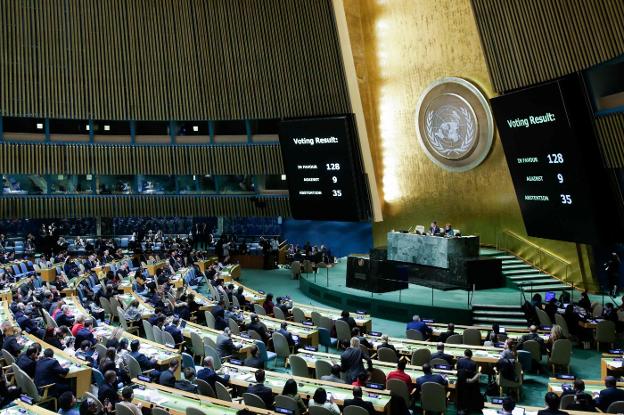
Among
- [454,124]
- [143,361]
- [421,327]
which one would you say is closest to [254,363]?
[143,361]

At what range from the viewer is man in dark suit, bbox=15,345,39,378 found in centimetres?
980

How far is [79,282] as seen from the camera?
720 inches

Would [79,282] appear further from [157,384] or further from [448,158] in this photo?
[448,158]

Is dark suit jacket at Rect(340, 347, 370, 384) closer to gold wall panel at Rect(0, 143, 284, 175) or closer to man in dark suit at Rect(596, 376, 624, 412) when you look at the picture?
man in dark suit at Rect(596, 376, 624, 412)

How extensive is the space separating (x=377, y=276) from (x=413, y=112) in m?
7.16

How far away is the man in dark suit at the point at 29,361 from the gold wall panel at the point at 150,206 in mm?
16874

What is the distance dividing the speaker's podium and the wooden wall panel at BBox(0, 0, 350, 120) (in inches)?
320

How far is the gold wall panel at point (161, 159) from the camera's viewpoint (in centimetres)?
2595

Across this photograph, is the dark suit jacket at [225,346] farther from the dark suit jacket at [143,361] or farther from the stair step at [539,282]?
the stair step at [539,282]

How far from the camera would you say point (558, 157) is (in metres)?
15.3

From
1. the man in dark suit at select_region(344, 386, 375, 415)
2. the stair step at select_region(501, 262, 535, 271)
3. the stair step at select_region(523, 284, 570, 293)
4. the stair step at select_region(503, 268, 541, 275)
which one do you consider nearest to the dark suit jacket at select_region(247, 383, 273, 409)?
the man in dark suit at select_region(344, 386, 375, 415)

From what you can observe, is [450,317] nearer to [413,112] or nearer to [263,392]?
[263,392]

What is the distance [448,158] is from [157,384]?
14781 millimetres

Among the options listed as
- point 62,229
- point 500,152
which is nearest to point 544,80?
point 500,152
